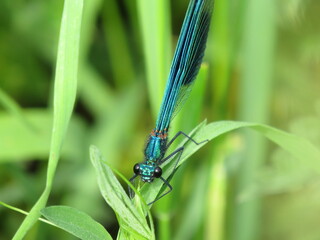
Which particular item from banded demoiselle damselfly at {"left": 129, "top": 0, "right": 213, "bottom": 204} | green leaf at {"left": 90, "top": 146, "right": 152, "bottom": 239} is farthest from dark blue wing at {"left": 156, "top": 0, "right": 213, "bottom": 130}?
green leaf at {"left": 90, "top": 146, "right": 152, "bottom": 239}

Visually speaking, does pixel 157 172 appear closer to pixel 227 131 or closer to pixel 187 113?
pixel 227 131

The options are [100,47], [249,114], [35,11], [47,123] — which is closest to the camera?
[249,114]

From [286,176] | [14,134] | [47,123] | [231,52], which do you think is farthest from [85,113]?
[286,176]

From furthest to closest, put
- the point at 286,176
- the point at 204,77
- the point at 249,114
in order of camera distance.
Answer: the point at 249,114 < the point at 286,176 < the point at 204,77

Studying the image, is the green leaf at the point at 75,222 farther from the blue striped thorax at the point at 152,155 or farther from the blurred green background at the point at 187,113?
the blurred green background at the point at 187,113

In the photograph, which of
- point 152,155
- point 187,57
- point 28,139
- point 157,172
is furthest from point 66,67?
point 28,139

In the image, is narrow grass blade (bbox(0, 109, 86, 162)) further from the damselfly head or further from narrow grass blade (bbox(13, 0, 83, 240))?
narrow grass blade (bbox(13, 0, 83, 240))

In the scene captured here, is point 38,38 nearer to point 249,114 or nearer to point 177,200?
point 249,114

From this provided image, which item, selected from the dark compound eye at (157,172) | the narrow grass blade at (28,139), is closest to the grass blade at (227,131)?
the dark compound eye at (157,172)
